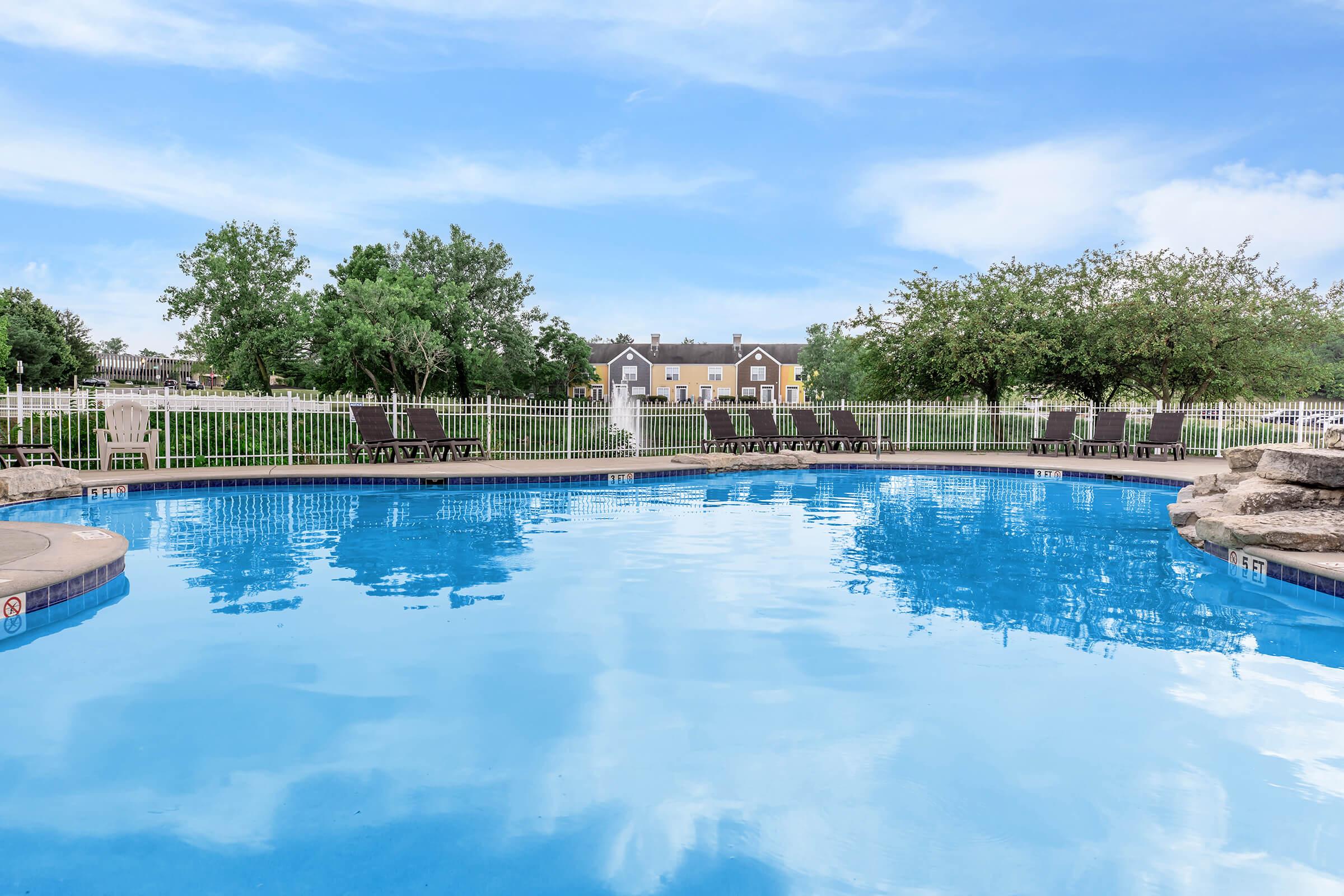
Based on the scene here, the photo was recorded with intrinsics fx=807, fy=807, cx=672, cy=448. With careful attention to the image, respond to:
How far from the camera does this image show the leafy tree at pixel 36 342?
134ft

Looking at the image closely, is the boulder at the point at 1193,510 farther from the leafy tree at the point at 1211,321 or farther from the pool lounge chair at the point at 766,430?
the leafy tree at the point at 1211,321

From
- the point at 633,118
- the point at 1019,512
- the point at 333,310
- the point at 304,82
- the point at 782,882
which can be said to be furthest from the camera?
the point at 333,310

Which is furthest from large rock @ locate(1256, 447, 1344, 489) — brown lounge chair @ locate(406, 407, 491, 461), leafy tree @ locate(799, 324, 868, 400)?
leafy tree @ locate(799, 324, 868, 400)

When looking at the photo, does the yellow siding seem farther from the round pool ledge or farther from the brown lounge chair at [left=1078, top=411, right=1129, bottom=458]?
the round pool ledge

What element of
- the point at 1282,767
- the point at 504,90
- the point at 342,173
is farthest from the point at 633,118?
the point at 1282,767

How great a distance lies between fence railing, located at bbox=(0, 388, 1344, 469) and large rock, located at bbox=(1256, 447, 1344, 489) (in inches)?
392

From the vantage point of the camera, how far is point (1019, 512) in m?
10.2

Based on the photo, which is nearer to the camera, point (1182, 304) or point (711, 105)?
point (711, 105)

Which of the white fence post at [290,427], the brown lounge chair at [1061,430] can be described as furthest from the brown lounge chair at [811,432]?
the white fence post at [290,427]

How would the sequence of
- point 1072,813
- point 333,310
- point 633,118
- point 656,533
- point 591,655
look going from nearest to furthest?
point 1072,813 < point 591,655 < point 656,533 < point 633,118 < point 333,310

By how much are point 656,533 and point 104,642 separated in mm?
4761

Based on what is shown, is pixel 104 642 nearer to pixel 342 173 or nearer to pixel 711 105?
pixel 342 173

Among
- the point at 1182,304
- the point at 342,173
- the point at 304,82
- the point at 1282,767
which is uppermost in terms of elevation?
the point at 304,82

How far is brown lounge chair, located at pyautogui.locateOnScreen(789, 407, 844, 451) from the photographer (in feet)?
58.3
